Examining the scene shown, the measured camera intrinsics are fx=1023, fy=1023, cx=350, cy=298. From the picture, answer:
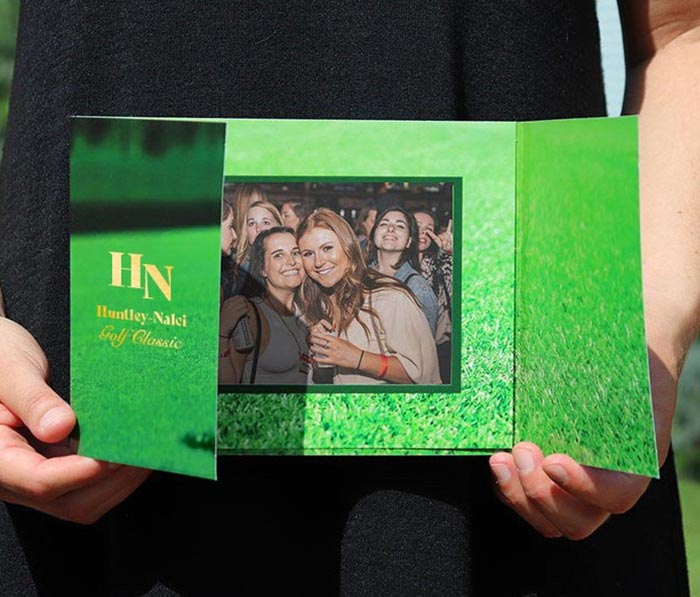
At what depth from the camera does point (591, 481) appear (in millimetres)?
863

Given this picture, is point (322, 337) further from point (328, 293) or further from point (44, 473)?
point (44, 473)

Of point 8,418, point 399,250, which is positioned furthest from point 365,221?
point 8,418

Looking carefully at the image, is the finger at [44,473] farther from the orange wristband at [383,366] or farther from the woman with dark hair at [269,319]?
the orange wristband at [383,366]

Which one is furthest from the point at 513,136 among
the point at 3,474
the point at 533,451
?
the point at 3,474

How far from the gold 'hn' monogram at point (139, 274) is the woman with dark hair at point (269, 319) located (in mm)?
98

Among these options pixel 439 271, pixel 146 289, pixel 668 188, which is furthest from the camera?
pixel 668 188

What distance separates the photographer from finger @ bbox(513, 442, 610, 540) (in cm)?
89

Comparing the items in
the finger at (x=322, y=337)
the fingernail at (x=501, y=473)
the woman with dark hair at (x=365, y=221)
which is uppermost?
the woman with dark hair at (x=365, y=221)

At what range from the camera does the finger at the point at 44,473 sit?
2.85ft

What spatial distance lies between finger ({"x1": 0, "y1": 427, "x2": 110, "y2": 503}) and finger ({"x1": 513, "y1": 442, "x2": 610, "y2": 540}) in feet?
1.19

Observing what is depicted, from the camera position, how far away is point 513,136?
0.92 meters

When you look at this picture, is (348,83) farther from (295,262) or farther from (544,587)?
(544,587)

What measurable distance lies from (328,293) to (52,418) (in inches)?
10.3

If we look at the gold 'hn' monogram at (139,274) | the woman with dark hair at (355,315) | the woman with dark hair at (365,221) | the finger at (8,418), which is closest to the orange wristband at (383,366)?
the woman with dark hair at (355,315)
